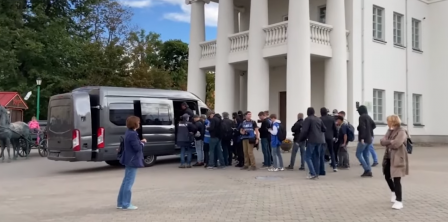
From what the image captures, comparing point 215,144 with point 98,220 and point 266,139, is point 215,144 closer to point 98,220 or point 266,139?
point 266,139

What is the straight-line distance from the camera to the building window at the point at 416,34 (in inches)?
1081

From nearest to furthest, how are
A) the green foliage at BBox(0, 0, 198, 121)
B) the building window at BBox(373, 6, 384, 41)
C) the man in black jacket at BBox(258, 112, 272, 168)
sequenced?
the man in black jacket at BBox(258, 112, 272, 168), the building window at BBox(373, 6, 384, 41), the green foliage at BBox(0, 0, 198, 121)

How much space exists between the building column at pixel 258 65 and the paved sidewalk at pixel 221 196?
7614 mm

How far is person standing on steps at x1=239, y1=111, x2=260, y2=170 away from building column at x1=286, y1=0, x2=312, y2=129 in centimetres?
632

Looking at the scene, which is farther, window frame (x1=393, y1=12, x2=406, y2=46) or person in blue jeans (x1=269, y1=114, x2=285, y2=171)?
window frame (x1=393, y1=12, x2=406, y2=46)

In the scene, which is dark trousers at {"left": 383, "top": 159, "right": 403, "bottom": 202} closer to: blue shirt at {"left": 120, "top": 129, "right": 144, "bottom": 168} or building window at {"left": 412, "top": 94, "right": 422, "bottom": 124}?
blue shirt at {"left": 120, "top": 129, "right": 144, "bottom": 168}

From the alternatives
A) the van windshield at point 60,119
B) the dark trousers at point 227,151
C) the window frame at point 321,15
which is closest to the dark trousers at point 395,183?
the dark trousers at point 227,151

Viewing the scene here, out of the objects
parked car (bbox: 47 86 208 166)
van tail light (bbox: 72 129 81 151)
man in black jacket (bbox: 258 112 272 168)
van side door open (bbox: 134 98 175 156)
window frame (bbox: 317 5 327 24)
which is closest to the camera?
van tail light (bbox: 72 129 81 151)

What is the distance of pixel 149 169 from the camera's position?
49.2 ft

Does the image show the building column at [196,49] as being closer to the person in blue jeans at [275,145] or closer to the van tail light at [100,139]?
the van tail light at [100,139]

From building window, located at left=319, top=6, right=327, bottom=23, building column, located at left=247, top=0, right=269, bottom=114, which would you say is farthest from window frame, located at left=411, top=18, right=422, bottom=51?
building column, located at left=247, top=0, right=269, bottom=114

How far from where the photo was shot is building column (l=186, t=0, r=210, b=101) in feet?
85.6

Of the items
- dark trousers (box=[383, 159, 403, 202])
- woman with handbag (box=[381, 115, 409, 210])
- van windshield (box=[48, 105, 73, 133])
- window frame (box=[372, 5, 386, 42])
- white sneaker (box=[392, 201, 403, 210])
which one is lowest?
white sneaker (box=[392, 201, 403, 210])

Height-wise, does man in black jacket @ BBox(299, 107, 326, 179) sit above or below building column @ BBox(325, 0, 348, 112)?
below
